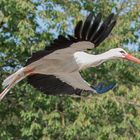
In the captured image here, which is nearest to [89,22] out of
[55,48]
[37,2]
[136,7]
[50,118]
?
[55,48]

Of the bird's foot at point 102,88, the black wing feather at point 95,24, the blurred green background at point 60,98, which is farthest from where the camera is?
the blurred green background at point 60,98

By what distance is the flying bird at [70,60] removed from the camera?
443cm

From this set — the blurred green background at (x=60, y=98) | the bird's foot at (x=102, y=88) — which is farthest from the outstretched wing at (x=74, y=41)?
the blurred green background at (x=60, y=98)

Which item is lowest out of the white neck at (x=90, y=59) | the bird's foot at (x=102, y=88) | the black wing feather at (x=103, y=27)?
the bird's foot at (x=102, y=88)

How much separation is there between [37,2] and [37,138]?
1.86m

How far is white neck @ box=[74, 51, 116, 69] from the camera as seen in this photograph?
4758 millimetres

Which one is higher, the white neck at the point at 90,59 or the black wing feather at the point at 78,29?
the black wing feather at the point at 78,29

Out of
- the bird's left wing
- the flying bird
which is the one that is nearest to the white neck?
the flying bird

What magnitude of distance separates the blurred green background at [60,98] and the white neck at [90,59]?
3.44m

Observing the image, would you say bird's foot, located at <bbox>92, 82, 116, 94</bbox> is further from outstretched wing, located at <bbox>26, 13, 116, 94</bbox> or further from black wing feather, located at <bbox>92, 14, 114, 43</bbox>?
black wing feather, located at <bbox>92, 14, 114, 43</bbox>

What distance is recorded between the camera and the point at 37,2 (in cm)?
907

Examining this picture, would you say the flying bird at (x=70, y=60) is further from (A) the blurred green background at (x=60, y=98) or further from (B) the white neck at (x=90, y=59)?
(A) the blurred green background at (x=60, y=98)

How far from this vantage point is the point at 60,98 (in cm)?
882

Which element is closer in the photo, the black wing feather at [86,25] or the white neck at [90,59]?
the black wing feather at [86,25]
